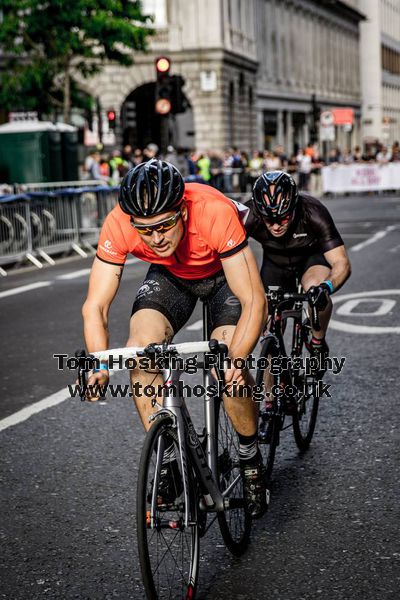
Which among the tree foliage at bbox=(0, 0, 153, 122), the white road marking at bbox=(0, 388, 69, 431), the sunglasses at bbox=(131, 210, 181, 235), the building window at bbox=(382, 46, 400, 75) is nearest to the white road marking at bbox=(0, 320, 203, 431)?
the white road marking at bbox=(0, 388, 69, 431)

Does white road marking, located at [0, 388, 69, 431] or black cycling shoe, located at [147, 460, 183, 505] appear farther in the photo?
white road marking, located at [0, 388, 69, 431]

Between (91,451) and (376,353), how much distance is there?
3386 millimetres

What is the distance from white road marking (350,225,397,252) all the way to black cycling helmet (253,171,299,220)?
1279cm

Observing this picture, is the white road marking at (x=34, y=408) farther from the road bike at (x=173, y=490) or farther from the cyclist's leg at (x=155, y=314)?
the road bike at (x=173, y=490)

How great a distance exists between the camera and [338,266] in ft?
20.8

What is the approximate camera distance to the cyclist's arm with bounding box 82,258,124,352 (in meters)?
4.24

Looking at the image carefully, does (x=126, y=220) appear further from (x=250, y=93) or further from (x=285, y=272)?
(x=250, y=93)

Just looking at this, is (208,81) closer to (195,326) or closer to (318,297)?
(195,326)

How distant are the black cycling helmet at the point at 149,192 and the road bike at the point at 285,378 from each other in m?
1.36

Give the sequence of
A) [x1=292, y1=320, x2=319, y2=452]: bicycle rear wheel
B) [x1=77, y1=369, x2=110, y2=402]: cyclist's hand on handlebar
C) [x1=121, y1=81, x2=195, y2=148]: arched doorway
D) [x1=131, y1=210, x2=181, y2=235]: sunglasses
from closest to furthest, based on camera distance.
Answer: [x1=77, y1=369, x2=110, y2=402]: cyclist's hand on handlebar
[x1=131, y1=210, x2=181, y2=235]: sunglasses
[x1=292, y1=320, x2=319, y2=452]: bicycle rear wheel
[x1=121, y1=81, x2=195, y2=148]: arched doorway

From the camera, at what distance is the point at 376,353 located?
8891 mm

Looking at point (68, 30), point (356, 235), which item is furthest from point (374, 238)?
point (68, 30)

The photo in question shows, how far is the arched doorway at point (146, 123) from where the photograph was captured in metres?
50.0

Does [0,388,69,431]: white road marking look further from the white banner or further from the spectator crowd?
the white banner
